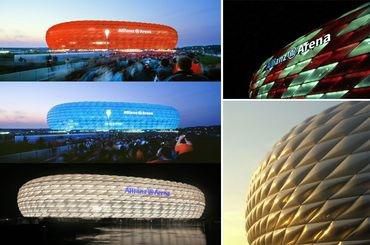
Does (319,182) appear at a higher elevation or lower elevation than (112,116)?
lower

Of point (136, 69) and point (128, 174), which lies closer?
point (136, 69)

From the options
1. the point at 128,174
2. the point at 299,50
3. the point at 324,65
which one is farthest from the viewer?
the point at 128,174

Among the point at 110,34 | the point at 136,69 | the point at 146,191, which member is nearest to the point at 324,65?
the point at 136,69

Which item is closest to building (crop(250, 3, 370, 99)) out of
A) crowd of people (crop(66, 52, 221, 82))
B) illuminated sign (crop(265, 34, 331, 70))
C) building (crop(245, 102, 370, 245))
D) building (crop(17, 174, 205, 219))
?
illuminated sign (crop(265, 34, 331, 70))

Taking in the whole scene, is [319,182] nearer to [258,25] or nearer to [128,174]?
[258,25]

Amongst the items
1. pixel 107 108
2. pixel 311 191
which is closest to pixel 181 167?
pixel 107 108

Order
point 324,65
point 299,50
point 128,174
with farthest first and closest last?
point 128,174
point 299,50
point 324,65

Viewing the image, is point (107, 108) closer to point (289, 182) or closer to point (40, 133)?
point (40, 133)
